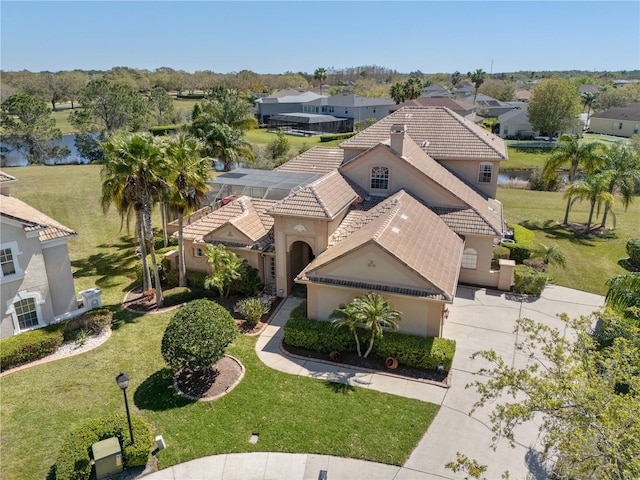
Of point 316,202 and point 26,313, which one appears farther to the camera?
point 316,202

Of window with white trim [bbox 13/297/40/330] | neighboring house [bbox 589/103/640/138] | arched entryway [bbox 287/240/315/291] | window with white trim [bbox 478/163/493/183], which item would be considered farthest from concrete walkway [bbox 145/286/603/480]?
neighboring house [bbox 589/103/640/138]

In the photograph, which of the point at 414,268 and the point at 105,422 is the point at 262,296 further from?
the point at 105,422

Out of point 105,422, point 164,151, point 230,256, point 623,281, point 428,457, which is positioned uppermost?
point 164,151

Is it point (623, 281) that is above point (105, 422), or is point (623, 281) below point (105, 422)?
above

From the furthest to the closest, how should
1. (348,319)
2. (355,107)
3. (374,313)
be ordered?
1. (355,107)
2. (348,319)
3. (374,313)

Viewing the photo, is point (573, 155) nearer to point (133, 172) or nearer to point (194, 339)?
point (133, 172)

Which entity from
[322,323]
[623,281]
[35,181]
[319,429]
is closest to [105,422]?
[319,429]

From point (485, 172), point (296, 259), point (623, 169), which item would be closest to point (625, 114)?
point (623, 169)

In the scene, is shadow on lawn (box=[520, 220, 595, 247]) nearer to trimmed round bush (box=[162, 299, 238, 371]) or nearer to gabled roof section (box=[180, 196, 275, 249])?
gabled roof section (box=[180, 196, 275, 249])
